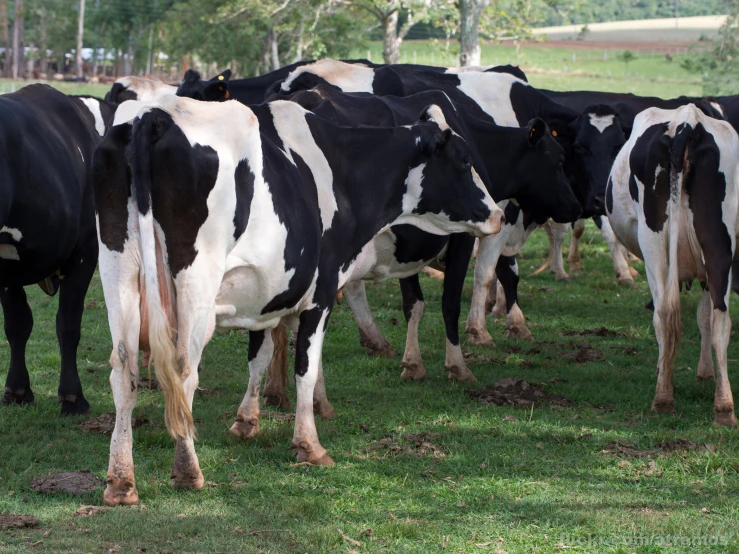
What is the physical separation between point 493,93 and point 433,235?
279cm

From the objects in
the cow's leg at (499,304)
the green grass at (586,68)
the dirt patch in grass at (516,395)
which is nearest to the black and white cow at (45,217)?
the dirt patch in grass at (516,395)

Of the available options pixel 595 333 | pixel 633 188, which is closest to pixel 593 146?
pixel 595 333

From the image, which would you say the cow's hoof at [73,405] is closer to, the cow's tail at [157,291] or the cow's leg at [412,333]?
the cow's tail at [157,291]

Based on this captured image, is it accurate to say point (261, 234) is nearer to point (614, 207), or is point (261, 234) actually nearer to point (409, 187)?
point (409, 187)

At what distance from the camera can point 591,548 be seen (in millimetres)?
4668

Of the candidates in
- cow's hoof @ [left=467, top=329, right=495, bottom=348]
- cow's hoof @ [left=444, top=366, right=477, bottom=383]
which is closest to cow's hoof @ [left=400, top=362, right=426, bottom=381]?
cow's hoof @ [left=444, top=366, right=477, bottom=383]

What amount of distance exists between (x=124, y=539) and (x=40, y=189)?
264cm

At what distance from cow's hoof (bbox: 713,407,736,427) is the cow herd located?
1 cm

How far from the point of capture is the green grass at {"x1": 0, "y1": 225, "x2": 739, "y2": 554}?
4758 mm

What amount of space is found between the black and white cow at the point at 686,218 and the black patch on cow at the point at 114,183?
13.2 ft

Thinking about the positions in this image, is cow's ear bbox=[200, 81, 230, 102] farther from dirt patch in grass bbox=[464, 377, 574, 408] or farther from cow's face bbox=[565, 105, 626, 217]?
dirt patch in grass bbox=[464, 377, 574, 408]

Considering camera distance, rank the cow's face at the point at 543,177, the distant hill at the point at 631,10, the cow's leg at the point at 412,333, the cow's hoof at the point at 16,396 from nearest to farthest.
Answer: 1. the cow's hoof at the point at 16,396
2. the cow's leg at the point at 412,333
3. the cow's face at the point at 543,177
4. the distant hill at the point at 631,10

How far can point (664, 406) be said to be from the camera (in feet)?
23.9

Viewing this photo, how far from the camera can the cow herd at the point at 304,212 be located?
4.94 m
